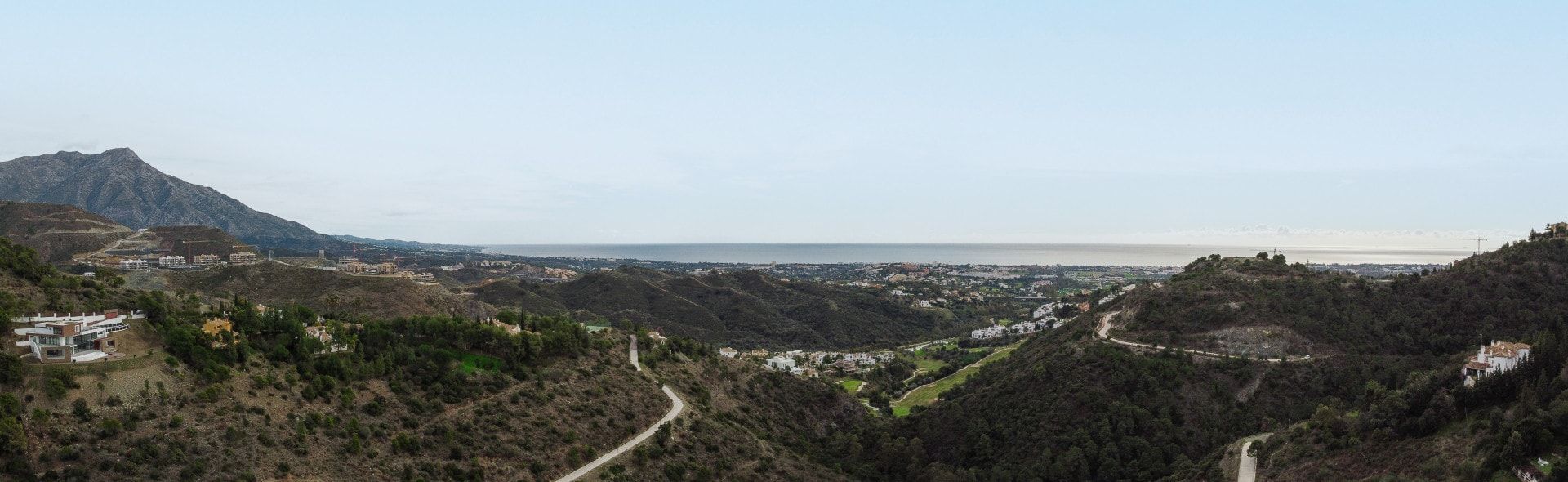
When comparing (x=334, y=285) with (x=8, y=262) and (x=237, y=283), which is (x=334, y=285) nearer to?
(x=237, y=283)

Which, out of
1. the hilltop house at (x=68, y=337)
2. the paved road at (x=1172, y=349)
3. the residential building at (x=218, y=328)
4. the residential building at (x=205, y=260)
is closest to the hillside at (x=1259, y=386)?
the paved road at (x=1172, y=349)

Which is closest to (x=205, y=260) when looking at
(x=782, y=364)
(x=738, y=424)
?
(x=782, y=364)

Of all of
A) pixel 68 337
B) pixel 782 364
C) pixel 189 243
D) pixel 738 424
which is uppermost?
pixel 189 243

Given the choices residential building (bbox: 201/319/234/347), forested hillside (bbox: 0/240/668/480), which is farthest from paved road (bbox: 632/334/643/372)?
residential building (bbox: 201/319/234/347)

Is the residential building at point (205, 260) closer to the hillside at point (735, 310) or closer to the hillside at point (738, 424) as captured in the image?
the hillside at point (735, 310)

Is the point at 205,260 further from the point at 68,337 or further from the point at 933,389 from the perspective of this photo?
the point at 933,389

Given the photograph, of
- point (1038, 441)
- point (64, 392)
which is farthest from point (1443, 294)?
point (64, 392)
